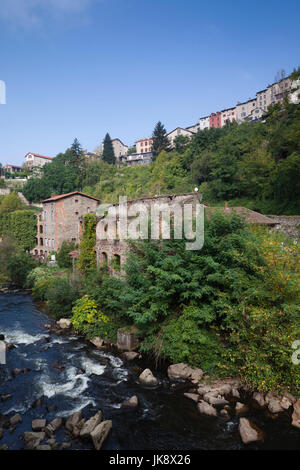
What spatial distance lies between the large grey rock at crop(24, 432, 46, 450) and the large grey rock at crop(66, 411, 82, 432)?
60 centimetres

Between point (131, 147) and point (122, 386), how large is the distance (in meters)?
80.2

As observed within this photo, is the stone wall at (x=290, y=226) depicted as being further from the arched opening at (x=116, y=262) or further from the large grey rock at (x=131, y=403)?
the large grey rock at (x=131, y=403)

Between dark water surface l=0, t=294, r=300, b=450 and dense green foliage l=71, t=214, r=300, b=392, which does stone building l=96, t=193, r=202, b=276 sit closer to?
dense green foliage l=71, t=214, r=300, b=392

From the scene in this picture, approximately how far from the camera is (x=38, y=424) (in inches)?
263

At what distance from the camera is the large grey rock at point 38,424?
6.62m

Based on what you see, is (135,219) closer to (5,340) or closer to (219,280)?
(219,280)

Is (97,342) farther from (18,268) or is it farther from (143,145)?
(143,145)

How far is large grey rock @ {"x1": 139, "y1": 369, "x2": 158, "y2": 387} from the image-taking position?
28.2 feet

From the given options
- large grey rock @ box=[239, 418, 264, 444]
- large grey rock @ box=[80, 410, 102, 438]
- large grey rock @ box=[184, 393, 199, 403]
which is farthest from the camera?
large grey rock @ box=[184, 393, 199, 403]

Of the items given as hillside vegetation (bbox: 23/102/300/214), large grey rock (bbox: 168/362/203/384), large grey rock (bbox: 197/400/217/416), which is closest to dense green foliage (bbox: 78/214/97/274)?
large grey rock (bbox: 168/362/203/384)

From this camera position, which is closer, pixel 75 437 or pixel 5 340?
pixel 75 437

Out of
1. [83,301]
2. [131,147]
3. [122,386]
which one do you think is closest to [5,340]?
[83,301]

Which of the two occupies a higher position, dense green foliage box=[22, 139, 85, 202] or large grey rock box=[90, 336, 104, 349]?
dense green foliage box=[22, 139, 85, 202]
